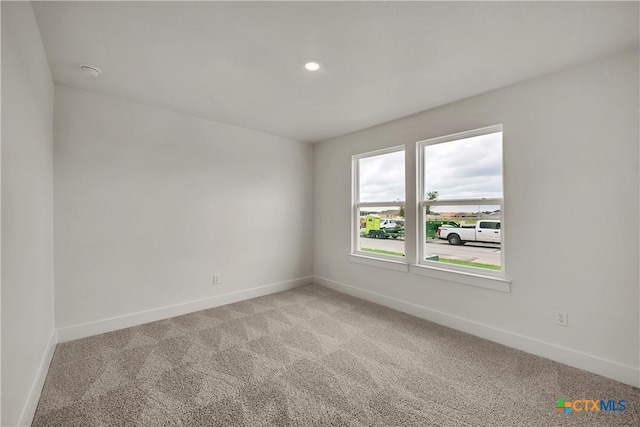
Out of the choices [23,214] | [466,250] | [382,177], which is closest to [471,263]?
[466,250]

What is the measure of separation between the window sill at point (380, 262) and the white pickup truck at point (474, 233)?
0.57 metres

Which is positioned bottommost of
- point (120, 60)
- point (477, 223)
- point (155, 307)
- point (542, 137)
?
point (155, 307)

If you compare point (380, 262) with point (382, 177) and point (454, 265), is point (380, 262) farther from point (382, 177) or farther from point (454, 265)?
point (382, 177)

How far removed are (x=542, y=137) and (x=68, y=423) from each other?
3937 mm

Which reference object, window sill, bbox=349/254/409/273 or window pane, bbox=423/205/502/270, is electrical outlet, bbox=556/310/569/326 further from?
window sill, bbox=349/254/409/273

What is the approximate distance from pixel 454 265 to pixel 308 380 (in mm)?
1972

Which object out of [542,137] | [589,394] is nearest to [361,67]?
[542,137]

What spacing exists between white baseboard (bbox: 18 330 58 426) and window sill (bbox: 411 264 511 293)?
3305 mm

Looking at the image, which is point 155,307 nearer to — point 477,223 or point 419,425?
point 419,425

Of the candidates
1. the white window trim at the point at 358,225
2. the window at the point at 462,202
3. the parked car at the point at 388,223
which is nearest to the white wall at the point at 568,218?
the window at the point at 462,202

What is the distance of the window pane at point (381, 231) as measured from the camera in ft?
12.1

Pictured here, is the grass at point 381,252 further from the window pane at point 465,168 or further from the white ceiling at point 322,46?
the white ceiling at point 322,46

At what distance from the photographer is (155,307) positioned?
3.15 m

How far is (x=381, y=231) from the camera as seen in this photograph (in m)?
3.93
